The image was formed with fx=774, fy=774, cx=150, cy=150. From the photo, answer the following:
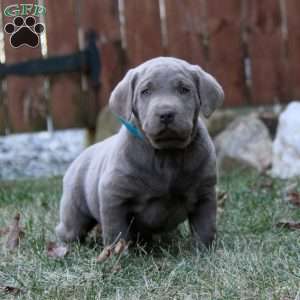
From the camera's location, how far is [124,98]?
3475mm

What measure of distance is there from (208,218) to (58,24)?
3503 mm

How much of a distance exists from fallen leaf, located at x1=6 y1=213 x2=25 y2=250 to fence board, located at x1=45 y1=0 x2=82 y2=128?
110 inches

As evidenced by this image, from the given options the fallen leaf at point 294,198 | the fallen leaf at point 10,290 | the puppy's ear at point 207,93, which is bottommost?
the fallen leaf at point 294,198

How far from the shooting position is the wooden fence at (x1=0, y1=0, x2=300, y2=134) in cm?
670

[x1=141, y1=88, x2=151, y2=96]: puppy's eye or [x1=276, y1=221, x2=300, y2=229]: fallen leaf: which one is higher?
[x1=141, y1=88, x2=151, y2=96]: puppy's eye

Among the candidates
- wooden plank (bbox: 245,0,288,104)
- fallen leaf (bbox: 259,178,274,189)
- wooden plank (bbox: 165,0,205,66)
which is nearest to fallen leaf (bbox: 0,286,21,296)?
fallen leaf (bbox: 259,178,274,189)

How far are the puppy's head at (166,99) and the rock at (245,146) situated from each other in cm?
281

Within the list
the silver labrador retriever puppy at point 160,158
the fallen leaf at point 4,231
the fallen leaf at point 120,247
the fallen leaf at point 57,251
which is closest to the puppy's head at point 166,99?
the silver labrador retriever puppy at point 160,158

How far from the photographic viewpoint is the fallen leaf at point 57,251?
3.55 meters

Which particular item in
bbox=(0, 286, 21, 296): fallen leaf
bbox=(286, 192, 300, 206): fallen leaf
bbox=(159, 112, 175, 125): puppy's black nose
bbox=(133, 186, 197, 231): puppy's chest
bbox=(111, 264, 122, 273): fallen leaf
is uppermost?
bbox=(159, 112, 175, 125): puppy's black nose

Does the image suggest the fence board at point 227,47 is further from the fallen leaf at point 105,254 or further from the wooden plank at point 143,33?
the fallen leaf at point 105,254

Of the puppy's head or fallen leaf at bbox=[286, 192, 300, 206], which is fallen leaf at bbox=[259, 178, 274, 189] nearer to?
fallen leaf at bbox=[286, 192, 300, 206]

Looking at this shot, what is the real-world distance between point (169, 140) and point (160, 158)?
15 cm

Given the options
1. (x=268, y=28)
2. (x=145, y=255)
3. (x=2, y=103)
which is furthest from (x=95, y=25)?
(x=145, y=255)
